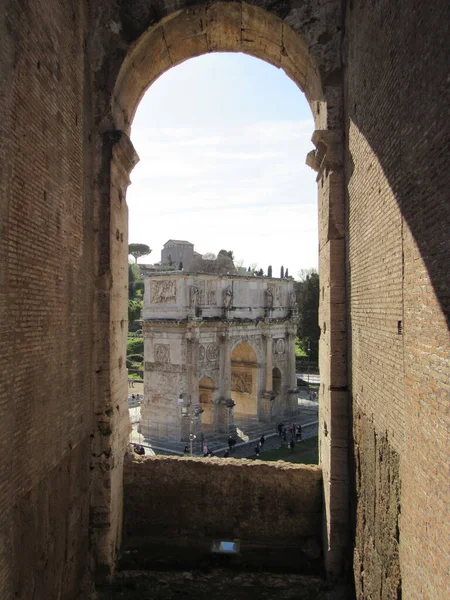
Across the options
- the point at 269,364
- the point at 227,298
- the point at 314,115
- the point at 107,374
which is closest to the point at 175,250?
the point at 269,364

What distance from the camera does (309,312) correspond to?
38938mm

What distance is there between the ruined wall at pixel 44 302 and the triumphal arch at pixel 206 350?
1657 cm

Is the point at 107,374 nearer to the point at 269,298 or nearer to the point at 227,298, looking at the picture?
the point at 227,298

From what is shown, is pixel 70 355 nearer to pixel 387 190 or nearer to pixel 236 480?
pixel 236 480

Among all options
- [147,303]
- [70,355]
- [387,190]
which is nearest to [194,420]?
[147,303]

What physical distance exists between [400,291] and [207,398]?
21562mm

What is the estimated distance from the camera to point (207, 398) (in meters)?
24.9

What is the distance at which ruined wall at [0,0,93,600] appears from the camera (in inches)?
164

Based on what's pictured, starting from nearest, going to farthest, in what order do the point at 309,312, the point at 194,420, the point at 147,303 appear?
the point at 194,420 → the point at 147,303 → the point at 309,312

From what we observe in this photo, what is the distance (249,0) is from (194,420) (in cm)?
1866

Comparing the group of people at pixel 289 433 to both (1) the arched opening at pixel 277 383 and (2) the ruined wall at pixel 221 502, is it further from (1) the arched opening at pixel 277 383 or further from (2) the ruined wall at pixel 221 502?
(2) the ruined wall at pixel 221 502

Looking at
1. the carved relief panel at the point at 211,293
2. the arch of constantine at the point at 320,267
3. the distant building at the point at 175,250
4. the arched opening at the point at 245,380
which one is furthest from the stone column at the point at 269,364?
the distant building at the point at 175,250

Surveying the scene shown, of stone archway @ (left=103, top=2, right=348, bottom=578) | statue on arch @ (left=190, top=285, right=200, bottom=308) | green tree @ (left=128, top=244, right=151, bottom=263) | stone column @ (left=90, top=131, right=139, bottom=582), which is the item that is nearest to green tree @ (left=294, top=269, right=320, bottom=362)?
statue on arch @ (left=190, top=285, right=200, bottom=308)

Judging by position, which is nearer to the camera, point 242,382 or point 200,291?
point 200,291
